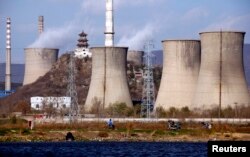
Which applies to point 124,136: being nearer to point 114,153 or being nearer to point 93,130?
point 93,130

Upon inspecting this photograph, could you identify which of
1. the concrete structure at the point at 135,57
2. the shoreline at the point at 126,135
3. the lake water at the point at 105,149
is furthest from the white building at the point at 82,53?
the lake water at the point at 105,149

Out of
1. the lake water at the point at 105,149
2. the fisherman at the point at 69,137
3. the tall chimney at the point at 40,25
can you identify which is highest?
the tall chimney at the point at 40,25

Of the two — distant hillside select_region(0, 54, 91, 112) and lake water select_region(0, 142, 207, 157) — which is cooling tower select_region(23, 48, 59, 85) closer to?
distant hillside select_region(0, 54, 91, 112)

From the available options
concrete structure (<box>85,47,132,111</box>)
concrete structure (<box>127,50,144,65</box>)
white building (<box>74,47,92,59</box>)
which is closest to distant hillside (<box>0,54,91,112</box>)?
white building (<box>74,47,92,59</box>)

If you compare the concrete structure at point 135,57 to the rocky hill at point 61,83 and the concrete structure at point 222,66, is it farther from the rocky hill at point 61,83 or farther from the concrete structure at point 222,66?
the concrete structure at point 222,66

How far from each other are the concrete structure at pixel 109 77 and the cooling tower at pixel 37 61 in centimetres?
1616

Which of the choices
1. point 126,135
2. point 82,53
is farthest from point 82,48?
point 126,135

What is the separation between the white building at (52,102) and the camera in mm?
61906

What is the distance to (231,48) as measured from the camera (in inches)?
1895

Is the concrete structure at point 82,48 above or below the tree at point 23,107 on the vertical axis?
above

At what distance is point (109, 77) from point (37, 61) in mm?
20315

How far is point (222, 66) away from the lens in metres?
48.3

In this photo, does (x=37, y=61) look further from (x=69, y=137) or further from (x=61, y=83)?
(x=69, y=137)

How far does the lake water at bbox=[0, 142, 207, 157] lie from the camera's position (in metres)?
23.6
